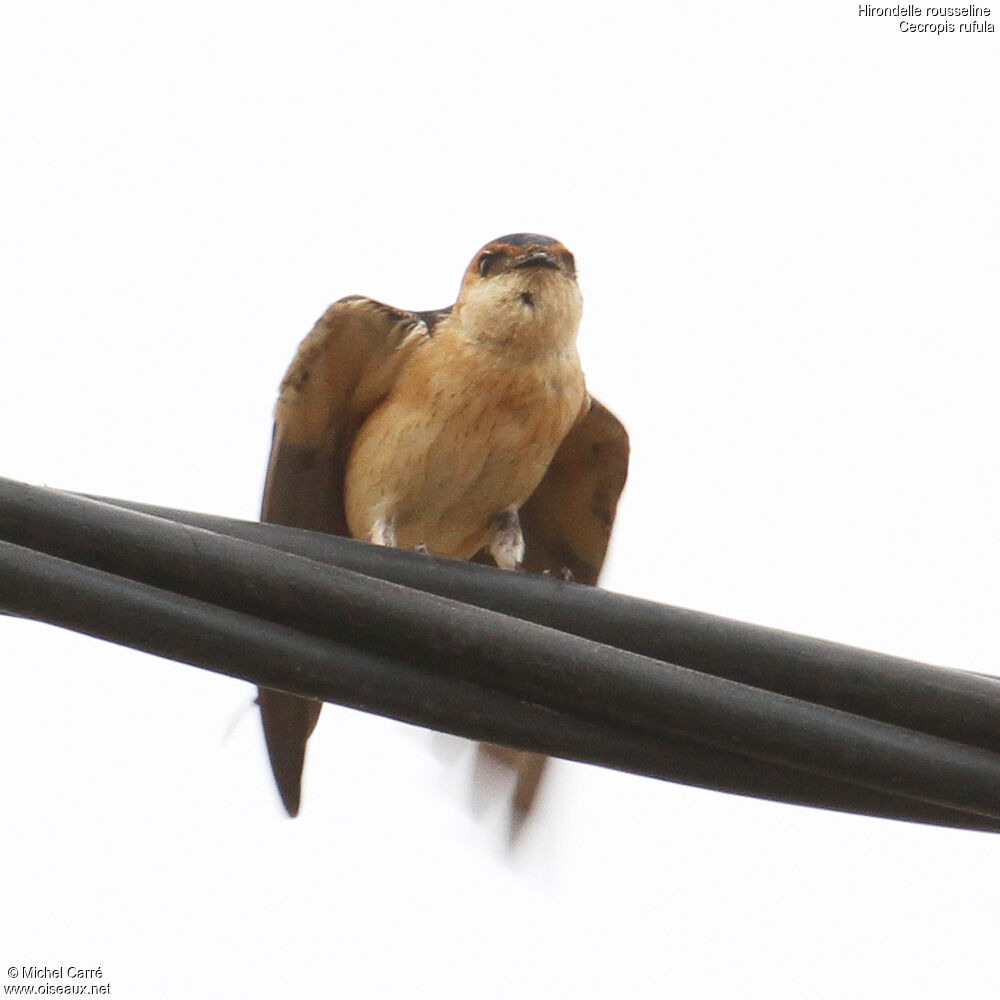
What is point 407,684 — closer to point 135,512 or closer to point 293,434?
point 135,512

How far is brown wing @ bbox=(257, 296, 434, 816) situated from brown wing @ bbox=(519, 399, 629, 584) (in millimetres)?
757

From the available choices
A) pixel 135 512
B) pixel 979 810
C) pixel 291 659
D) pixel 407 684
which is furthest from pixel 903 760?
pixel 135 512

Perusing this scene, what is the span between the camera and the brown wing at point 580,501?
665 centimetres

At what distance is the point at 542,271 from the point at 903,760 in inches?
151

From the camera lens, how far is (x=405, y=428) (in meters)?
6.21

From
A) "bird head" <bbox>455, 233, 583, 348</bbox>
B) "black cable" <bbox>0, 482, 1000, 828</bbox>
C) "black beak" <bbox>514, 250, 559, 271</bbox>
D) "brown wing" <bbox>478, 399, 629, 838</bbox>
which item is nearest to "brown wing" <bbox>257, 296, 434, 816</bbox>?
"bird head" <bbox>455, 233, 583, 348</bbox>

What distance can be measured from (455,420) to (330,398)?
538 mm

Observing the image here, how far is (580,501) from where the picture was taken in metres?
6.74

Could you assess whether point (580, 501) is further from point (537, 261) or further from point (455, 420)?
point (537, 261)

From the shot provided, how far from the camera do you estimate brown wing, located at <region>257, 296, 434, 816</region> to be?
6.18 meters

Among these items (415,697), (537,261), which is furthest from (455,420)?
(415,697)

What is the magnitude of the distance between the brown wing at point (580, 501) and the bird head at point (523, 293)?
1.30 feet

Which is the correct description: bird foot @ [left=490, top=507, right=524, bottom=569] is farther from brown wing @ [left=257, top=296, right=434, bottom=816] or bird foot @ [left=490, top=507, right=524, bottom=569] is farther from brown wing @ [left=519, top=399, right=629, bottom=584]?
brown wing @ [left=257, top=296, right=434, bottom=816]

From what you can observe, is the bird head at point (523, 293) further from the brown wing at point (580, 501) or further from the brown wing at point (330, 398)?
the brown wing at point (580, 501)
